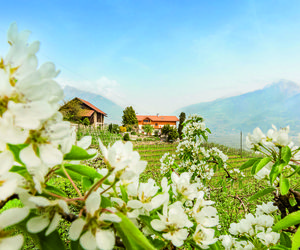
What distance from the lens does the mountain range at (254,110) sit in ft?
457

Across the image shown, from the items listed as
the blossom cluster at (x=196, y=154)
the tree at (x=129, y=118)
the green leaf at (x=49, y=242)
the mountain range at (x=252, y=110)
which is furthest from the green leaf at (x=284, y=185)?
the mountain range at (x=252, y=110)

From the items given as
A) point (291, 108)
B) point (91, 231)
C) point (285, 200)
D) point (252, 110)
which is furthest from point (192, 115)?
point (291, 108)

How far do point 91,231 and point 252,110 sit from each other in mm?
174013

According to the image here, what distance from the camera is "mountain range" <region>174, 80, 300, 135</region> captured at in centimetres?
13938

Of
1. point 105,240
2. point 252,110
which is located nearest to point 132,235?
point 105,240

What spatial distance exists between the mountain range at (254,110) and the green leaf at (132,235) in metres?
142

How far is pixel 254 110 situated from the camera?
155500 millimetres

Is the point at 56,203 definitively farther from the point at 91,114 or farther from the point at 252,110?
the point at 252,110

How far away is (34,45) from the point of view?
1.12 feet

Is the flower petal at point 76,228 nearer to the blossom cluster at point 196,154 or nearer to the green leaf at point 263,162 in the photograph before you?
the green leaf at point 263,162

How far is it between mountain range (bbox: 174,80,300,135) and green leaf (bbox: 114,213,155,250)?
464ft

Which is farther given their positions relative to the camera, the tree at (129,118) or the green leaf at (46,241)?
the tree at (129,118)

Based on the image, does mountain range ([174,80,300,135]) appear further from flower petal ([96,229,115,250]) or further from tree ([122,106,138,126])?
flower petal ([96,229,115,250])

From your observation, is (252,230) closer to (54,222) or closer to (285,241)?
(285,241)
